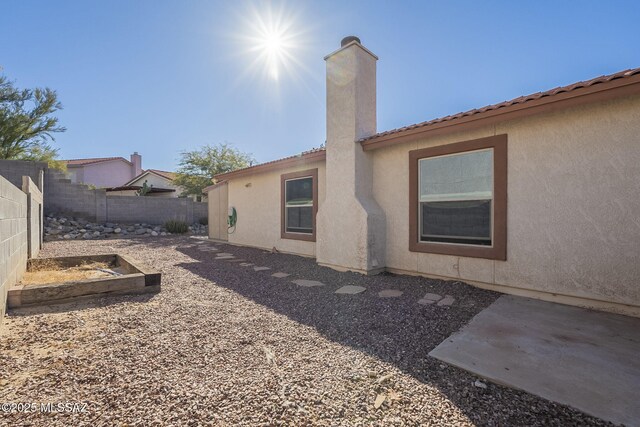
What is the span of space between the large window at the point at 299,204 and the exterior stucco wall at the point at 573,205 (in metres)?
3.65

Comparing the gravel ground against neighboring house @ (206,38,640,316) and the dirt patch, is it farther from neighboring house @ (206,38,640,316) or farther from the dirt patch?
the dirt patch

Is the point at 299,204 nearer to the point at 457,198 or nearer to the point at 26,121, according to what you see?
the point at 457,198

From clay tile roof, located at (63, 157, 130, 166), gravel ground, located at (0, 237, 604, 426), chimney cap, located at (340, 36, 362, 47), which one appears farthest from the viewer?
clay tile roof, located at (63, 157, 130, 166)

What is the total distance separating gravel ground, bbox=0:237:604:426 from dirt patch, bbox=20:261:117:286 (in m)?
1.31

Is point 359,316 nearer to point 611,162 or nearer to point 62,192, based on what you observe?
point 611,162

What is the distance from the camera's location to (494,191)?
432 centimetres

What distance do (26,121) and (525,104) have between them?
885 inches

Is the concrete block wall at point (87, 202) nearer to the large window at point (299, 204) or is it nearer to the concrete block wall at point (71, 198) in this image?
the concrete block wall at point (71, 198)

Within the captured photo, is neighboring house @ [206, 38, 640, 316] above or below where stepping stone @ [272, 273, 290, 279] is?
above

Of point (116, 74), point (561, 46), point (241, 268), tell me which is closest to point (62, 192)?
point (116, 74)

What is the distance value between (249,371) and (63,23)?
Answer: 9.68 meters

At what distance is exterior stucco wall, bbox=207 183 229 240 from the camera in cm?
1135

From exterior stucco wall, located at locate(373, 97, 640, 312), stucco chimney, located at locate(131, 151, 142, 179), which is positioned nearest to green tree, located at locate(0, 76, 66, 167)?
stucco chimney, located at locate(131, 151, 142, 179)

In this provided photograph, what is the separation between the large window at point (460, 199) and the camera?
4293 millimetres
